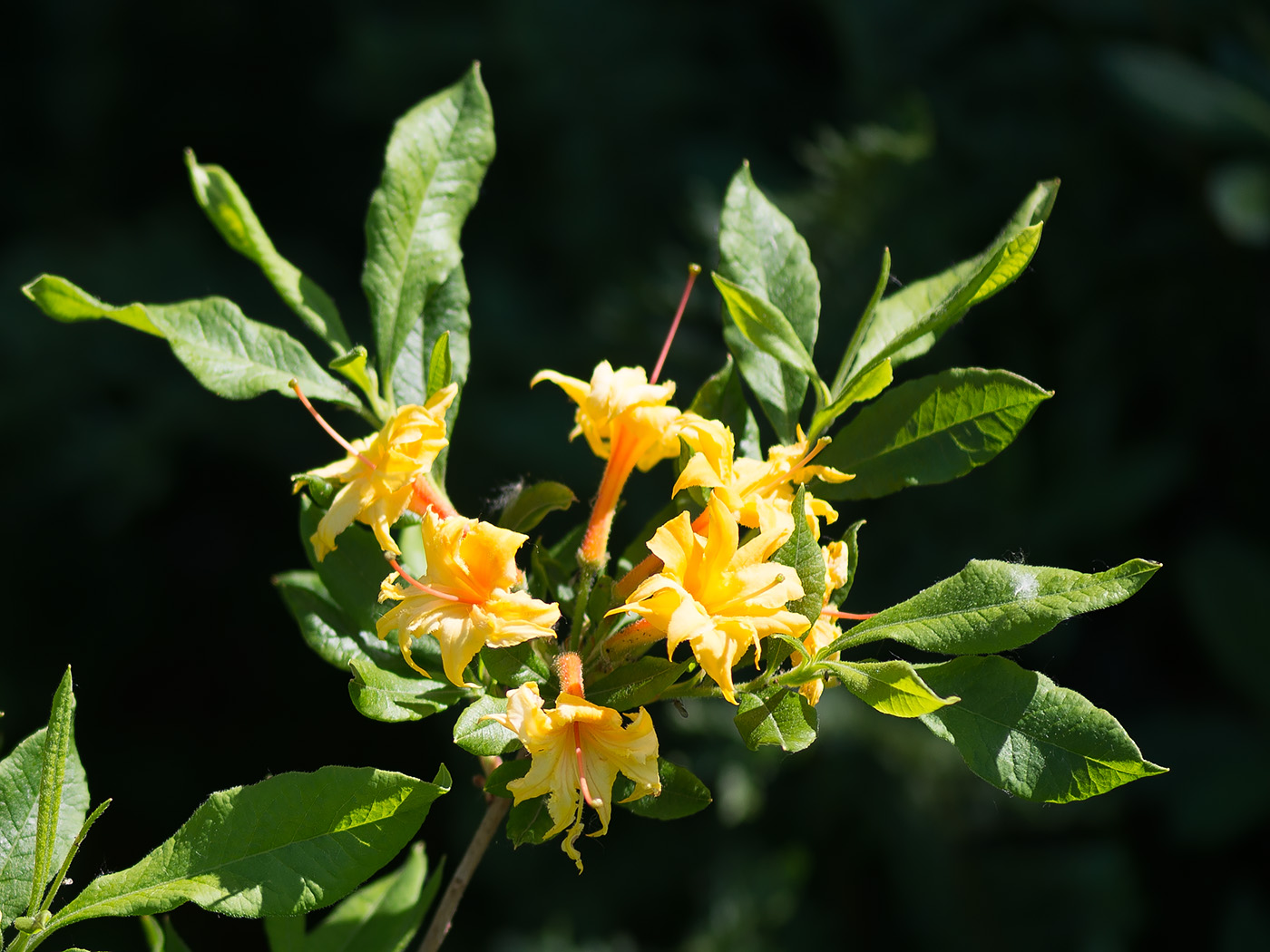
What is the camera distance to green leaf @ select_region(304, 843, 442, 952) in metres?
1.09

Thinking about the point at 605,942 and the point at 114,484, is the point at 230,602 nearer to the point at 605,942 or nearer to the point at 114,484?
the point at 114,484

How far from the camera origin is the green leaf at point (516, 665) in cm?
86

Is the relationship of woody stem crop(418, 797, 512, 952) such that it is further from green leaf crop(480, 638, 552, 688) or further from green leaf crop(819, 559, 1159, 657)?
green leaf crop(819, 559, 1159, 657)

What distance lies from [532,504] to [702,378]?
2.15m

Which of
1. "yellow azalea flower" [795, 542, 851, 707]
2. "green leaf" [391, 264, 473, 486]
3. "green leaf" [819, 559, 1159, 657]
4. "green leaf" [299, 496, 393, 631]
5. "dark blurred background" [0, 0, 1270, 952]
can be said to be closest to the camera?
"green leaf" [819, 559, 1159, 657]

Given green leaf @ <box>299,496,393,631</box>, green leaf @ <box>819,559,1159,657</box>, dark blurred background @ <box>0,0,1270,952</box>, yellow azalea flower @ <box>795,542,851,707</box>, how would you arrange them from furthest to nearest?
dark blurred background @ <box>0,0,1270,952</box>
green leaf @ <box>299,496,393,631</box>
yellow azalea flower @ <box>795,542,851,707</box>
green leaf @ <box>819,559,1159,657</box>

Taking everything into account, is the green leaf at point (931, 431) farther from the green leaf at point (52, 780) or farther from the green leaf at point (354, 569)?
the green leaf at point (52, 780)

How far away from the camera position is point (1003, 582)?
806mm

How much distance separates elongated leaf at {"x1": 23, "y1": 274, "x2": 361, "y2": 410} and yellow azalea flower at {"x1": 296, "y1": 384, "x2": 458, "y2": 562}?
5.0 inches

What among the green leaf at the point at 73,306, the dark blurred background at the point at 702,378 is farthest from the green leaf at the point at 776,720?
the dark blurred background at the point at 702,378

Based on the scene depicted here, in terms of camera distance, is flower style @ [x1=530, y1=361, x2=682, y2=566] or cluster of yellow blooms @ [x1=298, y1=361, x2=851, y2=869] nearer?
cluster of yellow blooms @ [x1=298, y1=361, x2=851, y2=869]

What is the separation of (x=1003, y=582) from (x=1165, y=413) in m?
2.64

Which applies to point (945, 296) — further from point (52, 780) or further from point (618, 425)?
point (52, 780)

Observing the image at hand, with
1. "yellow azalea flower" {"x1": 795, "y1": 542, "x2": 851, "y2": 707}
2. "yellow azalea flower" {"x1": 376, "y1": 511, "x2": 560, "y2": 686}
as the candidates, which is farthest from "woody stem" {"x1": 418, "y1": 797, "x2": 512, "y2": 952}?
"yellow azalea flower" {"x1": 795, "y1": 542, "x2": 851, "y2": 707}
